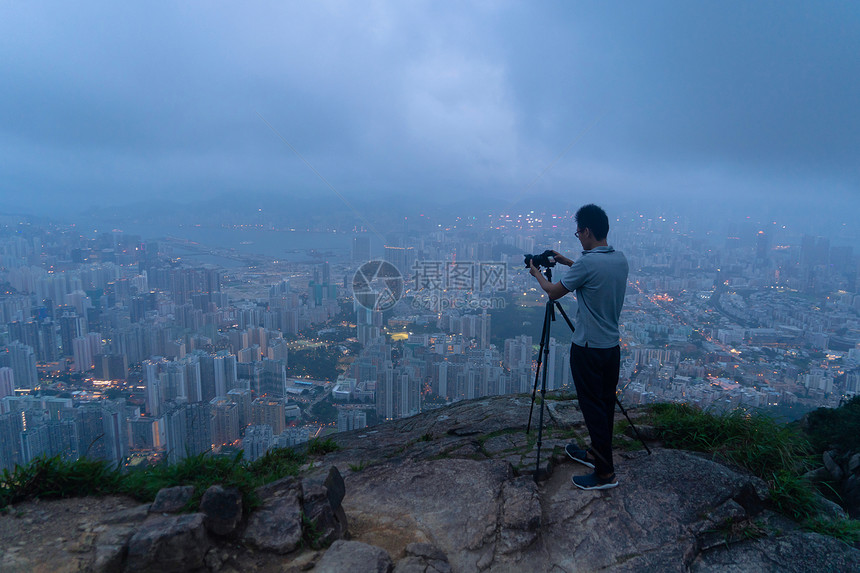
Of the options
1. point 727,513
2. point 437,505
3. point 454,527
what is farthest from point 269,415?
point 727,513

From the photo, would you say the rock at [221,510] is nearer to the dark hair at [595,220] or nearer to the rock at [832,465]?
the dark hair at [595,220]

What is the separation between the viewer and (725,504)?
8.05 ft

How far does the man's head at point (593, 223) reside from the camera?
2.83 meters

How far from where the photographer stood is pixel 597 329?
2.72 meters

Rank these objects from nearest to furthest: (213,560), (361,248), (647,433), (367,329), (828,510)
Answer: (213,560), (828,510), (647,433), (367,329), (361,248)

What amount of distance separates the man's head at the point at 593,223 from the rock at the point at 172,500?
3.13 m

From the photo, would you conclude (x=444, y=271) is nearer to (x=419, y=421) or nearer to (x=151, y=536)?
(x=419, y=421)

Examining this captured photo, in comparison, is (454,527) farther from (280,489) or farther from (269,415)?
(269,415)

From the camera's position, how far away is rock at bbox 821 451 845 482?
3.40 metres

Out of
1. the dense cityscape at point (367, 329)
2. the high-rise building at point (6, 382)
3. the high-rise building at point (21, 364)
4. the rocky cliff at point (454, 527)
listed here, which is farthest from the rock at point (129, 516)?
the high-rise building at point (21, 364)

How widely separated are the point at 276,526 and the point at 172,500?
26.6 inches

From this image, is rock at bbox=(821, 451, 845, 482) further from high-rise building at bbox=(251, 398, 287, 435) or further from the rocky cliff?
high-rise building at bbox=(251, 398, 287, 435)

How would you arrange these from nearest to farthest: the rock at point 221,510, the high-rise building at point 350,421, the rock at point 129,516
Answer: the rock at point 221,510, the rock at point 129,516, the high-rise building at point 350,421

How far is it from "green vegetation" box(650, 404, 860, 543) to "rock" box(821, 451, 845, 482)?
123 mm
